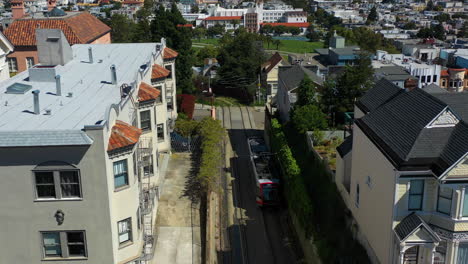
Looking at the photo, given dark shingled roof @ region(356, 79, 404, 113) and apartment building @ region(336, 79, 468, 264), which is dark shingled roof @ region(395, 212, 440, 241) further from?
dark shingled roof @ region(356, 79, 404, 113)

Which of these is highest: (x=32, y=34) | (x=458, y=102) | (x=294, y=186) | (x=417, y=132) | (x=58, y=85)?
(x=32, y=34)

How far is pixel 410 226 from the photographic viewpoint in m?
21.8

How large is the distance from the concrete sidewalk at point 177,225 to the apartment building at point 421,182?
1147 cm

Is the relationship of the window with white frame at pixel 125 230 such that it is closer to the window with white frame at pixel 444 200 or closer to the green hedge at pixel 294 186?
the green hedge at pixel 294 186

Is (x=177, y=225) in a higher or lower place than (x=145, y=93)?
lower

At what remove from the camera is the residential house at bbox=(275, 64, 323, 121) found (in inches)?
1948

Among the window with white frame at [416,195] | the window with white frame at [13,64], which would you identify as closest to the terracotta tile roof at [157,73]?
the window with white frame at [416,195]

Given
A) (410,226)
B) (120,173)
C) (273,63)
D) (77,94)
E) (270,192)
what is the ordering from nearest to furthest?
(410,226) → (120,173) → (77,94) → (270,192) → (273,63)

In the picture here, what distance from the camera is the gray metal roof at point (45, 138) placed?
69.8 feet

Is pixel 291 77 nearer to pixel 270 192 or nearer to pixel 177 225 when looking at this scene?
pixel 270 192

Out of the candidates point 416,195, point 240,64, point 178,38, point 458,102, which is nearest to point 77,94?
point 416,195

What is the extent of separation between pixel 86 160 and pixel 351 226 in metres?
15.7

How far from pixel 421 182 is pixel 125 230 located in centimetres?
1392

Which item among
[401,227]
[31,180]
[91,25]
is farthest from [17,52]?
[401,227]
